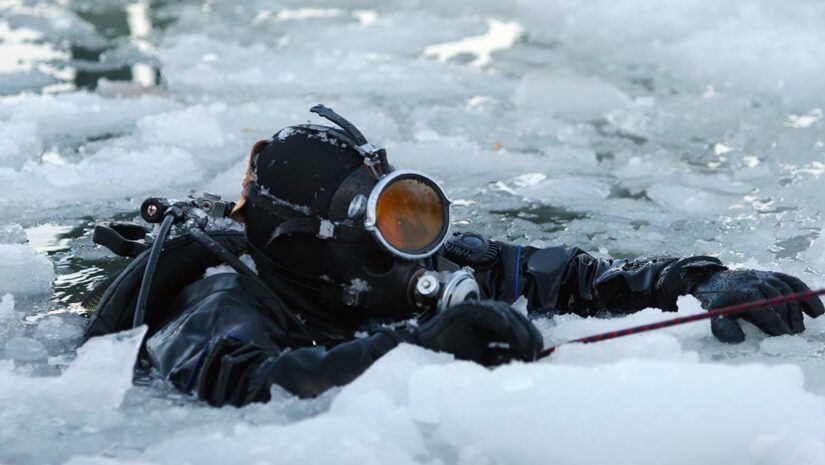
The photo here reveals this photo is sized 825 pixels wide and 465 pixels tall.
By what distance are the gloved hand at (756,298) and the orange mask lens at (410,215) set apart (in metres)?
0.73

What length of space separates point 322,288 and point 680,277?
984 millimetres

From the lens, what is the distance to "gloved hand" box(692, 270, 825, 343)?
2.89 metres

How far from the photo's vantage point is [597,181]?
5.09m

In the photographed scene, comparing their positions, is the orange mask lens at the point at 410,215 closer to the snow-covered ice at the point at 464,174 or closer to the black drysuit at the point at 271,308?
A: the black drysuit at the point at 271,308

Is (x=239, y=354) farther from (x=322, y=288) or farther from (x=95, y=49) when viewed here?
(x=95, y=49)

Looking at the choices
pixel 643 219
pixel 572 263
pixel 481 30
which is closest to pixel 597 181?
pixel 643 219

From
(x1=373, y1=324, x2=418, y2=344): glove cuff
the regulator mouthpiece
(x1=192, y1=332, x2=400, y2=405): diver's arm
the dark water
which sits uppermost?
the dark water

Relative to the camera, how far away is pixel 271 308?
2.87m

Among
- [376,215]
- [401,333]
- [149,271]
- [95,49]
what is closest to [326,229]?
[376,215]

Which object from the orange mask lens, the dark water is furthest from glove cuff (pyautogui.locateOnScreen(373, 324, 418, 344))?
the dark water

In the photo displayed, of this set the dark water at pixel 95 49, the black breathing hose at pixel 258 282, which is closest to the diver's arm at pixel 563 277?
the black breathing hose at pixel 258 282

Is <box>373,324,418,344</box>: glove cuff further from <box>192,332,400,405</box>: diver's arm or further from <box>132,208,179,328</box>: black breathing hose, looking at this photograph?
<box>132,208,179,328</box>: black breathing hose

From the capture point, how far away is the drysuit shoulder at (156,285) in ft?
10.0

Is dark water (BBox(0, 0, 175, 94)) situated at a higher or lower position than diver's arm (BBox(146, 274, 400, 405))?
higher
